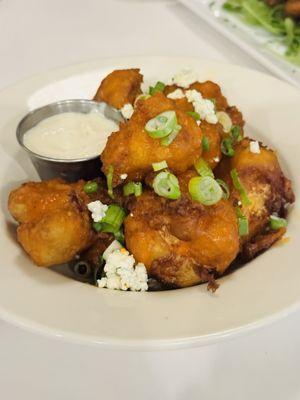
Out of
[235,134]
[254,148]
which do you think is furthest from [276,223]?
[235,134]

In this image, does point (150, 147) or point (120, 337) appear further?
point (150, 147)

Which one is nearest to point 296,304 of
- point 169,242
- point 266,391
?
point 266,391

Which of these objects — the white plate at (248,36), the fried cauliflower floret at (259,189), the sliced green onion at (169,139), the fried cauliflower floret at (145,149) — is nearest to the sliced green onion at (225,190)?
the fried cauliflower floret at (259,189)

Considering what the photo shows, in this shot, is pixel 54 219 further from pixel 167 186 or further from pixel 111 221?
pixel 167 186

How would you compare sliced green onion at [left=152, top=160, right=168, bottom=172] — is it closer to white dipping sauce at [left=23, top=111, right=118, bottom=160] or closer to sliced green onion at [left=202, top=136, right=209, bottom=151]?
sliced green onion at [left=202, top=136, right=209, bottom=151]

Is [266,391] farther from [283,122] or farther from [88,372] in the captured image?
[283,122]

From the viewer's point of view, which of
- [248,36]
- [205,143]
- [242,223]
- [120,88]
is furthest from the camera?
[248,36]
